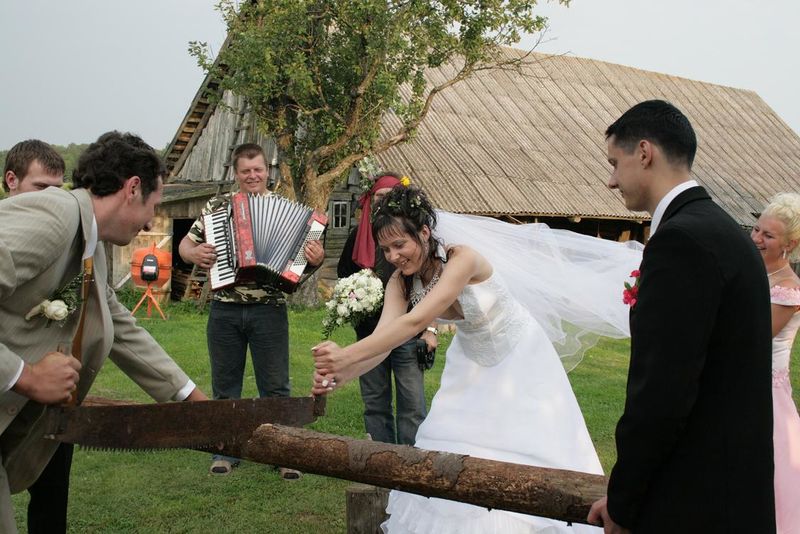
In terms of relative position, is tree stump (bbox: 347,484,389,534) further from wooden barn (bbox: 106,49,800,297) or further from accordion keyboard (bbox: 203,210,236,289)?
wooden barn (bbox: 106,49,800,297)

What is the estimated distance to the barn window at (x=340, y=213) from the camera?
63.0ft

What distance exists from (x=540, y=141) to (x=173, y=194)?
12124 millimetres

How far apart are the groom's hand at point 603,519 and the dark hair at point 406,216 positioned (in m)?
2.10

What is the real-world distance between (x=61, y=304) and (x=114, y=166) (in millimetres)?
631

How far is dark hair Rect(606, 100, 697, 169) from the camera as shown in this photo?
2.37m

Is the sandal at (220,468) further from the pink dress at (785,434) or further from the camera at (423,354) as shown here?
the pink dress at (785,434)

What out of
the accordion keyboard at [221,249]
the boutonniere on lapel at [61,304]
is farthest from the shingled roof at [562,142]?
the boutonniere on lapel at [61,304]

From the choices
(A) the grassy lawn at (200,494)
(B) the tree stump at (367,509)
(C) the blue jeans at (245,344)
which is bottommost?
(A) the grassy lawn at (200,494)

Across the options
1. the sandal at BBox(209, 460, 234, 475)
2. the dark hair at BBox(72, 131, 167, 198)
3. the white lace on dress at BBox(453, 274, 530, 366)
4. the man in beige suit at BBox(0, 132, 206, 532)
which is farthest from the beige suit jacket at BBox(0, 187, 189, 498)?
the sandal at BBox(209, 460, 234, 475)

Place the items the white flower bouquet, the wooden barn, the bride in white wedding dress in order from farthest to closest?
the wooden barn < the white flower bouquet < the bride in white wedding dress

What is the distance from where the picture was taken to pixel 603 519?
247 centimetres

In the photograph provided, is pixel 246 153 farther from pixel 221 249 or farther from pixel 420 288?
pixel 420 288

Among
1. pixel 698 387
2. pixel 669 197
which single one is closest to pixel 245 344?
pixel 669 197

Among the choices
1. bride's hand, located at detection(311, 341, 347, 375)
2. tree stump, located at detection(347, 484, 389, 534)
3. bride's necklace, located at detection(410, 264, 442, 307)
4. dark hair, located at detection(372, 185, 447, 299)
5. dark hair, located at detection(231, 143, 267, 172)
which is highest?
dark hair, located at detection(231, 143, 267, 172)
